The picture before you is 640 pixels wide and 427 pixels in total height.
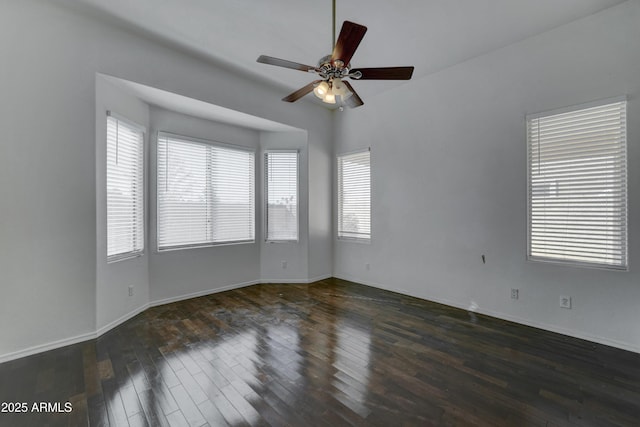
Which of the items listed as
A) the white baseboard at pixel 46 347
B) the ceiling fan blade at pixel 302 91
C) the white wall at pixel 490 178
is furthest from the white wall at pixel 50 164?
the white wall at pixel 490 178

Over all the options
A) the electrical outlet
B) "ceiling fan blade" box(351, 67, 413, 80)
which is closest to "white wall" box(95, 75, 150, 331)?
"ceiling fan blade" box(351, 67, 413, 80)

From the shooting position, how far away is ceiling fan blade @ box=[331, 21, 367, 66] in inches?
71.7

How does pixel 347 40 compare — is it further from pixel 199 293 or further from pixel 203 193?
pixel 199 293

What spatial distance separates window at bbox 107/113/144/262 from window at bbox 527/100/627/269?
470 cm

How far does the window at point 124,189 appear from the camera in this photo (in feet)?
10.1

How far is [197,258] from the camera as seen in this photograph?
4.12 meters

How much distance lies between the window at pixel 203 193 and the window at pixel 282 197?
0.30m

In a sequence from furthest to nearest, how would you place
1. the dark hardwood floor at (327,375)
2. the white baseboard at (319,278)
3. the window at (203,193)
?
the white baseboard at (319,278)
the window at (203,193)
the dark hardwood floor at (327,375)

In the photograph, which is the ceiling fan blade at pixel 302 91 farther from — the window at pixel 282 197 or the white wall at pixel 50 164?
the window at pixel 282 197

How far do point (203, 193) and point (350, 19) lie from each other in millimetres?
3041

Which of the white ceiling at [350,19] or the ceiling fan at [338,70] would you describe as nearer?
the ceiling fan at [338,70]

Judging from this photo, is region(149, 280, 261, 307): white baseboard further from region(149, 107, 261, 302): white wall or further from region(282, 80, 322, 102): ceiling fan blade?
region(282, 80, 322, 102): ceiling fan blade

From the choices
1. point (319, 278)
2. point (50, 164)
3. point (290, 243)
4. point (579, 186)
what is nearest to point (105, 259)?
point (50, 164)

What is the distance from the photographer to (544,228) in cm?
299
